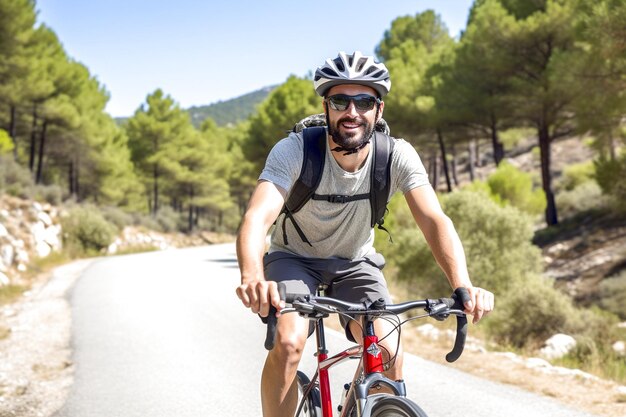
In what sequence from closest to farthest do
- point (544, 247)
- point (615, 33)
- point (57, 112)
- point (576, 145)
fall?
point (615, 33)
point (544, 247)
point (57, 112)
point (576, 145)

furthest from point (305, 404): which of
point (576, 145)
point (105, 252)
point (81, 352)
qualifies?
point (576, 145)

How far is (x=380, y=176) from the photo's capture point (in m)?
3.16

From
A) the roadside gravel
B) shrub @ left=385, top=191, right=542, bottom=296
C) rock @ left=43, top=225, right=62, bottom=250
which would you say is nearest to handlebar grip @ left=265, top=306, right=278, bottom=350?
the roadside gravel

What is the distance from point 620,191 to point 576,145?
39.7m

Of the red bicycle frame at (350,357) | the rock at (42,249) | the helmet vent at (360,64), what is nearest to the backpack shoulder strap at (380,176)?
the helmet vent at (360,64)

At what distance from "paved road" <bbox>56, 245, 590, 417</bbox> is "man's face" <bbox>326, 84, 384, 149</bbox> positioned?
10.8 feet

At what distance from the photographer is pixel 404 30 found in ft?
152

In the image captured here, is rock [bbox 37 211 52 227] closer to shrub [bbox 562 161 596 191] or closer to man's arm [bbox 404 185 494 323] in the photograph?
man's arm [bbox 404 185 494 323]

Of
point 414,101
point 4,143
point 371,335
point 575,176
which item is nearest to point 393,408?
point 371,335

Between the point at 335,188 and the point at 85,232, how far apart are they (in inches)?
1141

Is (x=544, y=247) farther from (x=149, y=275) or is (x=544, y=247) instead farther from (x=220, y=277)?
(x=149, y=275)

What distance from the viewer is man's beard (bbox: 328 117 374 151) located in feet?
9.89

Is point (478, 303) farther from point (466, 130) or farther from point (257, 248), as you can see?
point (466, 130)

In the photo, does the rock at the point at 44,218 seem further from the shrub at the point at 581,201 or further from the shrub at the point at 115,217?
the shrub at the point at 581,201
